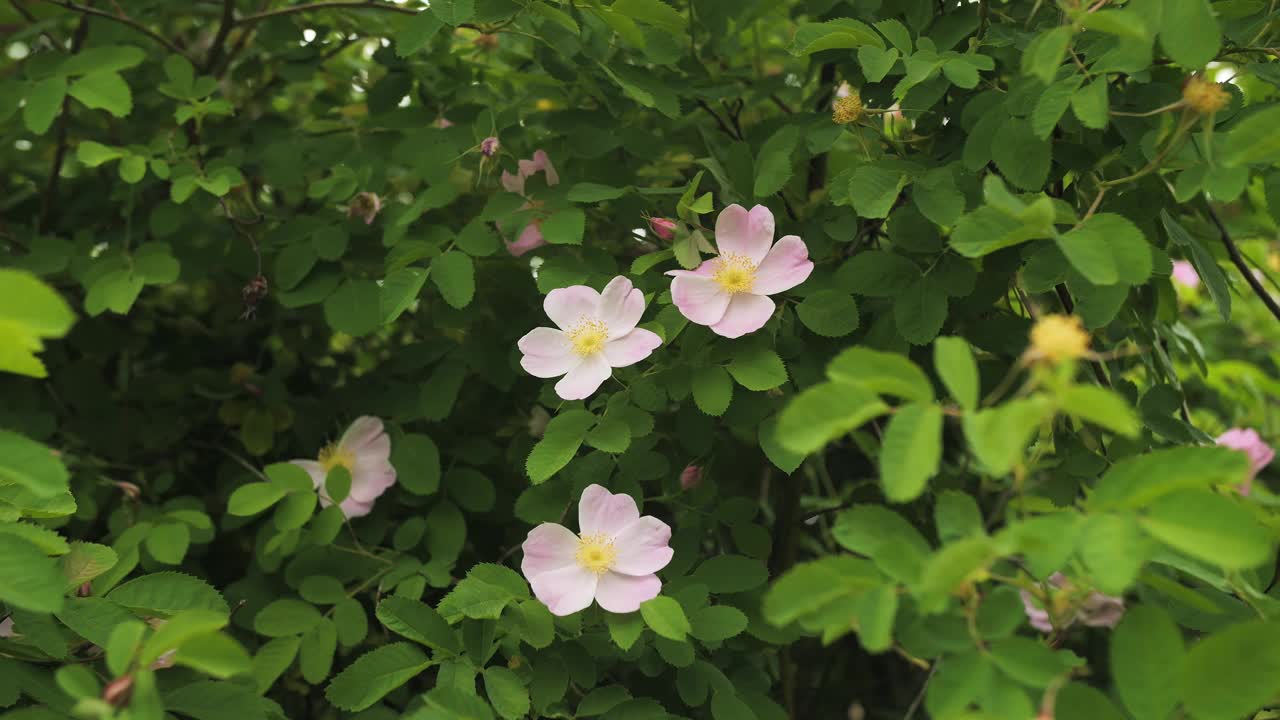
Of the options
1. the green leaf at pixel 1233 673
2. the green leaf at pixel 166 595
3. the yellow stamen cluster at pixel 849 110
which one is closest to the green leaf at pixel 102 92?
the green leaf at pixel 166 595

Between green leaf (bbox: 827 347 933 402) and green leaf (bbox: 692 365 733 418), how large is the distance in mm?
281

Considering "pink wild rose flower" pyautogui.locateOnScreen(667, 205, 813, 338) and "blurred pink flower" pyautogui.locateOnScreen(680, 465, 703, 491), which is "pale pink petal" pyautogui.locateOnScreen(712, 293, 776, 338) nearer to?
"pink wild rose flower" pyautogui.locateOnScreen(667, 205, 813, 338)

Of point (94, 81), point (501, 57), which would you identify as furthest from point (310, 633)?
point (501, 57)

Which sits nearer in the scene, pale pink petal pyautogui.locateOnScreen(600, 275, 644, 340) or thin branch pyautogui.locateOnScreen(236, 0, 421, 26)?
pale pink petal pyautogui.locateOnScreen(600, 275, 644, 340)

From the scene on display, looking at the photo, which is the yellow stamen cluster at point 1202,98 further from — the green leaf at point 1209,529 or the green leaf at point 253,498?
the green leaf at point 253,498

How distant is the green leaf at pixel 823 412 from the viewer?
63 cm

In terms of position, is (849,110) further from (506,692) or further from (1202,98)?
(506,692)

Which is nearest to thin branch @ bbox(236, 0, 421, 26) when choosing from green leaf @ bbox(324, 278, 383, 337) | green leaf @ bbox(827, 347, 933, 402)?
green leaf @ bbox(324, 278, 383, 337)

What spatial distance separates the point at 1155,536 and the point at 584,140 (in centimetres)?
77

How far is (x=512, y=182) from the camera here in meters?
1.22

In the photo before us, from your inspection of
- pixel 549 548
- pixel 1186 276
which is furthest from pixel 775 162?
pixel 1186 276

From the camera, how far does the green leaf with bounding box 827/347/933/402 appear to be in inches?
25.0

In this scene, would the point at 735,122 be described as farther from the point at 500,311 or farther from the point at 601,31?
the point at 500,311

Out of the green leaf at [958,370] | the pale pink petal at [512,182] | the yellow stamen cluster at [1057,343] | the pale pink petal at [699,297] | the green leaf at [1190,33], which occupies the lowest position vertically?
the pale pink petal at [512,182]
